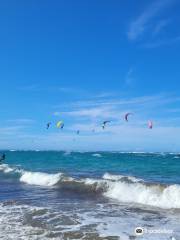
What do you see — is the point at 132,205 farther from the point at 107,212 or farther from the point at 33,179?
the point at 33,179

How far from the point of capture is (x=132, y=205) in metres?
17.8

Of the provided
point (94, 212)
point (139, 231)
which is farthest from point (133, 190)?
point (139, 231)

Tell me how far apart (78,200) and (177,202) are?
4949mm

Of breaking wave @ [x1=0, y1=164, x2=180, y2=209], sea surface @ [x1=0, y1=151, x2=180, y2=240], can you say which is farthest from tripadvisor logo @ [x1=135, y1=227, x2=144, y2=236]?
breaking wave @ [x1=0, y1=164, x2=180, y2=209]

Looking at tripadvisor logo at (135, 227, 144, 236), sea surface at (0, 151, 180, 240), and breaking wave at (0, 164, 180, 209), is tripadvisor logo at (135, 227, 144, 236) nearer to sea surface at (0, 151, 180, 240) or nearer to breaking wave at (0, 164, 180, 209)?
sea surface at (0, 151, 180, 240)

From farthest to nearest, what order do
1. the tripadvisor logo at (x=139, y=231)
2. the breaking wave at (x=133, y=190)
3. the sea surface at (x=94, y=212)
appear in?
the breaking wave at (x=133, y=190) → the sea surface at (x=94, y=212) → the tripadvisor logo at (x=139, y=231)

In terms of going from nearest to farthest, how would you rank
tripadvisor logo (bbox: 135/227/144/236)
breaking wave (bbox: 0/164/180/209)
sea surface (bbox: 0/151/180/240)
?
tripadvisor logo (bbox: 135/227/144/236)
sea surface (bbox: 0/151/180/240)
breaking wave (bbox: 0/164/180/209)

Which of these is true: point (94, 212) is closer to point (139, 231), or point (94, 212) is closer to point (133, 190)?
point (139, 231)

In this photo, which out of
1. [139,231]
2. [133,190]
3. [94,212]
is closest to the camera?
[139,231]

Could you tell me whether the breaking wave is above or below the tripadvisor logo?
above

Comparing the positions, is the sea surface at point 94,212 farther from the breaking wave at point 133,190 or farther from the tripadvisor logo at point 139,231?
the tripadvisor logo at point 139,231

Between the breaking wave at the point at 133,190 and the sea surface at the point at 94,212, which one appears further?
the breaking wave at the point at 133,190

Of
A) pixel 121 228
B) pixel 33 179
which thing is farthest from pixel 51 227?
pixel 33 179

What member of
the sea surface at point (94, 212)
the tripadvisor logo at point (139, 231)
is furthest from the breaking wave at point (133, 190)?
the tripadvisor logo at point (139, 231)
